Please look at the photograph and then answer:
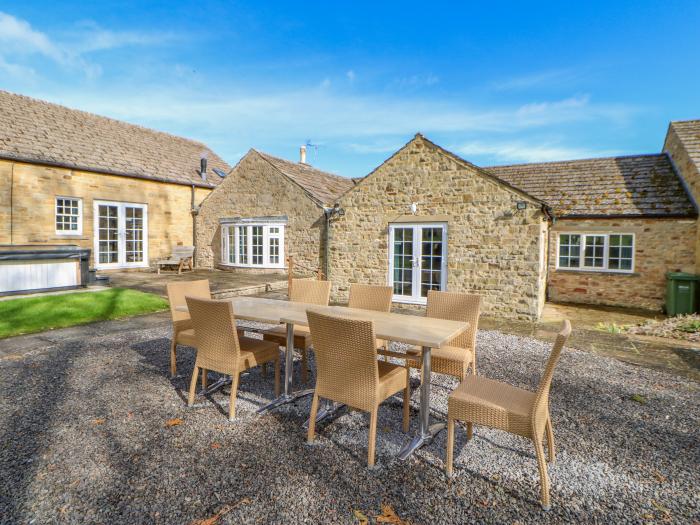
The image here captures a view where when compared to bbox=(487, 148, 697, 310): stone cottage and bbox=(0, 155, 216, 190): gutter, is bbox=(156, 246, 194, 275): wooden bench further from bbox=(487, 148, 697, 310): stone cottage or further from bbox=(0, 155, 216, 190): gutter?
bbox=(487, 148, 697, 310): stone cottage

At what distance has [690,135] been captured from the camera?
39.6 ft

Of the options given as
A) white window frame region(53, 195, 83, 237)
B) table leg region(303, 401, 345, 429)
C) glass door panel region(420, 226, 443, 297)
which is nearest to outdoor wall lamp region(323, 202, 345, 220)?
glass door panel region(420, 226, 443, 297)

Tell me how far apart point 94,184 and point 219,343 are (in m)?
14.0

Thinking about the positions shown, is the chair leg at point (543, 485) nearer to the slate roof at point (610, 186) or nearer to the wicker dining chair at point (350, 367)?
the wicker dining chair at point (350, 367)

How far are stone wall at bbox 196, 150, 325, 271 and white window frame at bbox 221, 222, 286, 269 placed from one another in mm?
267

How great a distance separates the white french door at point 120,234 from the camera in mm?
15180

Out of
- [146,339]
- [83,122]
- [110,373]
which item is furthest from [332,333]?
[83,122]

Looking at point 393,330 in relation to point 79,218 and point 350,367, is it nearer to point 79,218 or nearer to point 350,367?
point 350,367

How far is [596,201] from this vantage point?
12547 mm

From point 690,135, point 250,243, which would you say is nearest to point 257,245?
point 250,243

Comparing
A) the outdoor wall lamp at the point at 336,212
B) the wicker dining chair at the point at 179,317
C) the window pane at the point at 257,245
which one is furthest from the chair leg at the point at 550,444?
the window pane at the point at 257,245

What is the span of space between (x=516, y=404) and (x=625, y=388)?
114 inches

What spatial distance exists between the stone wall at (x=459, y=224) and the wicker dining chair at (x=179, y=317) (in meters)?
6.54

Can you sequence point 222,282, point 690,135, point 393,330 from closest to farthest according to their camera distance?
point 393,330
point 690,135
point 222,282
